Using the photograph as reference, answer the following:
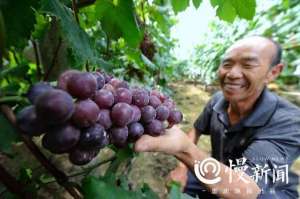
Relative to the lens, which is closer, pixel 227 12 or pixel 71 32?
pixel 71 32

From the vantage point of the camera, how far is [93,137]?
40 cm

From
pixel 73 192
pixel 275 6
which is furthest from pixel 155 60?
pixel 275 6

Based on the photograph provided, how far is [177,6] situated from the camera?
3.53 ft

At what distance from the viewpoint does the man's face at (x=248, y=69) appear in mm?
1697

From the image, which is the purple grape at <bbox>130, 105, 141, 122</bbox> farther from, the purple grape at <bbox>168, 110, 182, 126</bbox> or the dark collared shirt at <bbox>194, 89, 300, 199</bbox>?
the dark collared shirt at <bbox>194, 89, 300, 199</bbox>

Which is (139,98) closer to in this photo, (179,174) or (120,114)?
(120,114)

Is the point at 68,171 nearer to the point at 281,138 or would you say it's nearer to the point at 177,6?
the point at 177,6

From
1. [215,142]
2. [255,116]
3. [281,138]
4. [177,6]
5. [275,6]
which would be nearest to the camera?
[177,6]

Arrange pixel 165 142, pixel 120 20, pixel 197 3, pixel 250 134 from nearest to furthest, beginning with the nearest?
pixel 165 142 → pixel 120 20 → pixel 197 3 → pixel 250 134

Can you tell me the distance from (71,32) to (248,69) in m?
1.26

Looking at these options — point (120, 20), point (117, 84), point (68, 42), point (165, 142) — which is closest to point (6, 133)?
point (117, 84)

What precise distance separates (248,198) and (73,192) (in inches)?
32.0

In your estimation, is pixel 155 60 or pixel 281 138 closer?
pixel 281 138

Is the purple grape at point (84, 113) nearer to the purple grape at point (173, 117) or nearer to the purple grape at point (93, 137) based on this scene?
the purple grape at point (93, 137)
